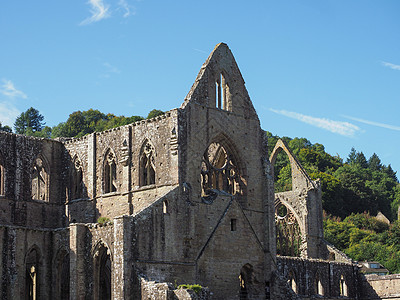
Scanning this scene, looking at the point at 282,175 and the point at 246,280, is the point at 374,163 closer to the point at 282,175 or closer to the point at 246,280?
the point at 282,175

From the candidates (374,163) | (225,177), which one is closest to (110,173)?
(225,177)

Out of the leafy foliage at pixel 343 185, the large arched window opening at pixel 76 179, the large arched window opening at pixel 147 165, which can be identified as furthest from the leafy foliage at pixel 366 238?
the large arched window opening at pixel 76 179

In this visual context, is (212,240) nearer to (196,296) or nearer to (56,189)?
(196,296)

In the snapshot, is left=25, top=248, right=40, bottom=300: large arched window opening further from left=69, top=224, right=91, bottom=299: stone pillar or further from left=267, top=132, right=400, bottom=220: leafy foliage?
left=267, top=132, right=400, bottom=220: leafy foliage

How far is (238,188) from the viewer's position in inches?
1804

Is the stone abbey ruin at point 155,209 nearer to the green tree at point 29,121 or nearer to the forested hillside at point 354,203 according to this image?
the forested hillside at point 354,203

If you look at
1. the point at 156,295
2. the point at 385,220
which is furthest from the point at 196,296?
the point at 385,220

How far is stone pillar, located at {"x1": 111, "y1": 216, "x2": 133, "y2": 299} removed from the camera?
3734cm

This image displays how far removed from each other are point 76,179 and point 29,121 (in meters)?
66.1

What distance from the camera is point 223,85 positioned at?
46344 millimetres

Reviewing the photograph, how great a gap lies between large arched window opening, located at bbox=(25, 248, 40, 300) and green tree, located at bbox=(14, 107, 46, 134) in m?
68.4

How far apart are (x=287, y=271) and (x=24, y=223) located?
648 inches

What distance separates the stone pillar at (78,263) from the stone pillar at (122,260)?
7.99 ft

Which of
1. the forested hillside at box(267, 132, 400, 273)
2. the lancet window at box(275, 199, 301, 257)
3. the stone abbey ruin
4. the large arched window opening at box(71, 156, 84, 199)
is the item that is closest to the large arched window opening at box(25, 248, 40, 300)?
the stone abbey ruin
